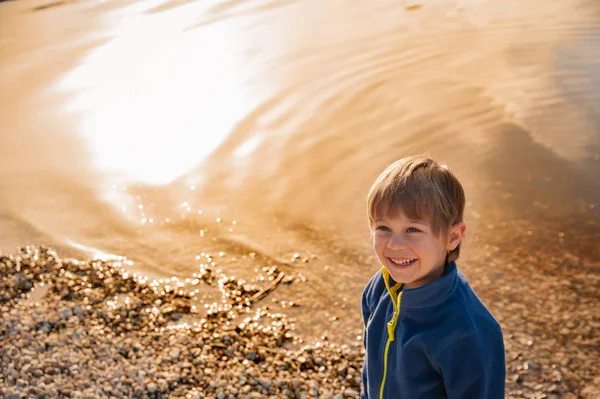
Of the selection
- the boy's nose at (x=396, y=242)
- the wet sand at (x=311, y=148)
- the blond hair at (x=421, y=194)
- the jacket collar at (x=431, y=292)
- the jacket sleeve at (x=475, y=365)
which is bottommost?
the wet sand at (x=311, y=148)

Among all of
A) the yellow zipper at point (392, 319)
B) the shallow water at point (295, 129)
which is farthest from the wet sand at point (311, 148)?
the yellow zipper at point (392, 319)

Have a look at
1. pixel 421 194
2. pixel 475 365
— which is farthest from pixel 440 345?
pixel 421 194

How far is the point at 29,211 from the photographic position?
5230 mm

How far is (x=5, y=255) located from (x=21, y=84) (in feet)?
11.6

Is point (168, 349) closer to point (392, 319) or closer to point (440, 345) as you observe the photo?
point (392, 319)

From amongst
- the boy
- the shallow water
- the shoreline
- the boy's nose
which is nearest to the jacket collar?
the boy

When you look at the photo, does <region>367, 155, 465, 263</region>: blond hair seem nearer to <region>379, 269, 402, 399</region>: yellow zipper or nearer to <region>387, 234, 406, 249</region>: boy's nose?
<region>387, 234, 406, 249</region>: boy's nose

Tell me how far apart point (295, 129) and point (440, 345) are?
4438 millimetres

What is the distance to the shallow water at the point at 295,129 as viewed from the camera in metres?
4.70

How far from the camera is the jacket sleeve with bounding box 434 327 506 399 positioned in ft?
6.30

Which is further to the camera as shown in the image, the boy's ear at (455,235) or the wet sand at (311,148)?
the wet sand at (311,148)

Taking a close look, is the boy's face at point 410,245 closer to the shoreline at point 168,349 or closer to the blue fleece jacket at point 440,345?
the blue fleece jacket at point 440,345

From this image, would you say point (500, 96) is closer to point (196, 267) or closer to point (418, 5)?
point (418, 5)

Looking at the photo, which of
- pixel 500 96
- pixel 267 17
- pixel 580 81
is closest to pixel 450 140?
pixel 500 96
